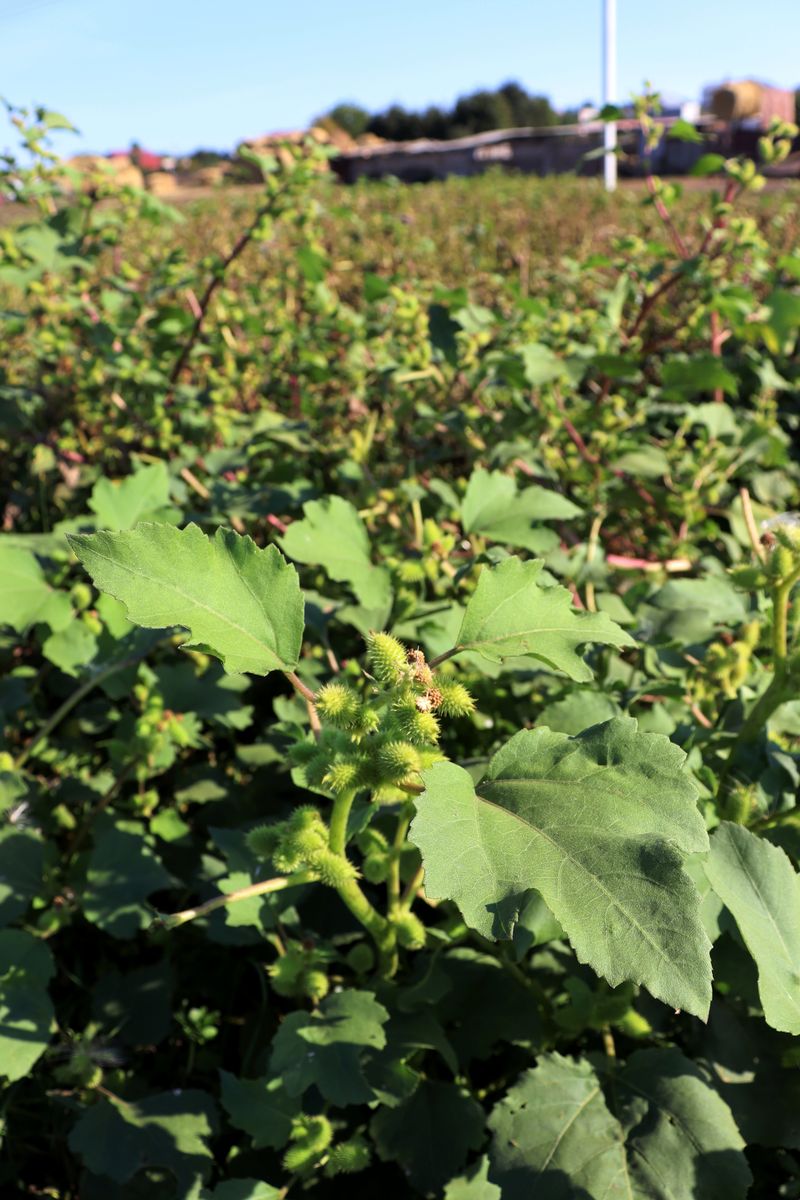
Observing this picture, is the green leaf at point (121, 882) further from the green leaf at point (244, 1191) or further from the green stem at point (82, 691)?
the green leaf at point (244, 1191)

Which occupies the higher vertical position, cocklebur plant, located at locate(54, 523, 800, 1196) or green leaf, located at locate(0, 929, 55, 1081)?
cocklebur plant, located at locate(54, 523, 800, 1196)

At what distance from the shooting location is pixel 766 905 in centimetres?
114

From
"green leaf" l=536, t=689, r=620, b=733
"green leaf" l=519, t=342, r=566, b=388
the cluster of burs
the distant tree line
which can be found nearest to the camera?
the cluster of burs

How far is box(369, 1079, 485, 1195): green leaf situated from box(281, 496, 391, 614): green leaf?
2.66 ft

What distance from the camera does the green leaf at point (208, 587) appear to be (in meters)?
1.02

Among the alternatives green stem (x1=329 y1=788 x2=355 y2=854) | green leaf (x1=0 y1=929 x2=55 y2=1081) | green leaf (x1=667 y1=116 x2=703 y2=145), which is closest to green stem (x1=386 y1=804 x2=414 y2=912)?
green stem (x1=329 y1=788 x2=355 y2=854)

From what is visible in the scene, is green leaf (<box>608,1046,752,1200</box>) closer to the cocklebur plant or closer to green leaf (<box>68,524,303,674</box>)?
the cocklebur plant

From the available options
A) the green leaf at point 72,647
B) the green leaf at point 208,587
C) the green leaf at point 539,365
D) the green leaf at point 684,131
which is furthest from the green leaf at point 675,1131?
the green leaf at point 684,131

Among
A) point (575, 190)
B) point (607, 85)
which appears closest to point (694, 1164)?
point (575, 190)

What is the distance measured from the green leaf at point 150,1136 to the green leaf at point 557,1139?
0.53 m

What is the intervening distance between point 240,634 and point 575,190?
12.5 m

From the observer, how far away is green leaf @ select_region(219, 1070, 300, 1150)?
1.39 m

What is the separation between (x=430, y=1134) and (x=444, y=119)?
→ 5904cm

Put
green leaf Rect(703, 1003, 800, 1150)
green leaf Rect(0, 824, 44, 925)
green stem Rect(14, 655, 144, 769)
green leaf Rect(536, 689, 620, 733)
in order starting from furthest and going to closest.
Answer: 1. green stem Rect(14, 655, 144, 769)
2. green leaf Rect(0, 824, 44, 925)
3. green leaf Rect(536, 689, 620, 733)
4. green leaf Rect(703, 1003, 800, 1150)
